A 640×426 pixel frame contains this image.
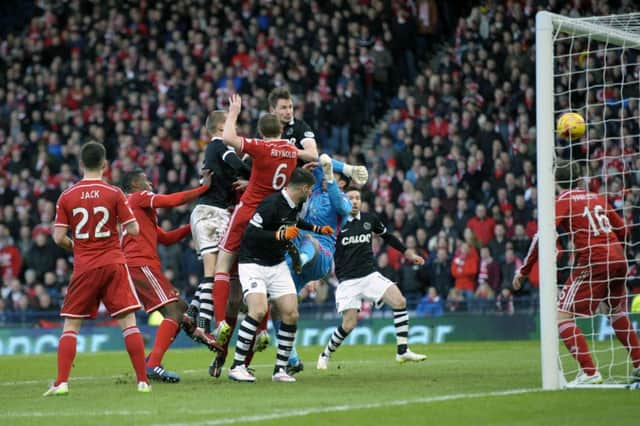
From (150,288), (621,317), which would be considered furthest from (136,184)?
(621,317)

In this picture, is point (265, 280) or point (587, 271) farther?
point (265, 280)

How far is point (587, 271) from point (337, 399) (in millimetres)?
2930

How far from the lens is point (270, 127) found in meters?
11.9

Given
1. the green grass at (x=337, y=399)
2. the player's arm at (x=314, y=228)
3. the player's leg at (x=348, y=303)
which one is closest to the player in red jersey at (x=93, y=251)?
the green grass at (x=337, y=399)

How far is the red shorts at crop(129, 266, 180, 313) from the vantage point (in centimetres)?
1216

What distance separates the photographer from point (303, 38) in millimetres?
27812

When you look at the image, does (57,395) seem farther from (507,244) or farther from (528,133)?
(528,133)

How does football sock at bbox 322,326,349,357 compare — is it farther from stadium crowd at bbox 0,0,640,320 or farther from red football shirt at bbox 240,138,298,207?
stadium crowd at bbox 0,0,640,320

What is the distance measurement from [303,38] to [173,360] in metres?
12.5

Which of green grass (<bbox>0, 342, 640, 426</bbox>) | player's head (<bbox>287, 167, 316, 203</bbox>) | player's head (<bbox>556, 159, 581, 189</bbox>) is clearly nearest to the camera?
green grass (<bbox>0, 342, 640, 426</bbox>)

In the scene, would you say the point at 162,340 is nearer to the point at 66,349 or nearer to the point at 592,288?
the point at 66,349

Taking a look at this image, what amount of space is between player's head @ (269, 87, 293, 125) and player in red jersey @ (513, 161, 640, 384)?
289 cm

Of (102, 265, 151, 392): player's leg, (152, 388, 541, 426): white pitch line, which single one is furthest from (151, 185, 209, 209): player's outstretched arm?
(152, 388, 541, 426): white pitch line

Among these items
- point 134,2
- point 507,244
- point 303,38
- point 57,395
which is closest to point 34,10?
point 134,2
